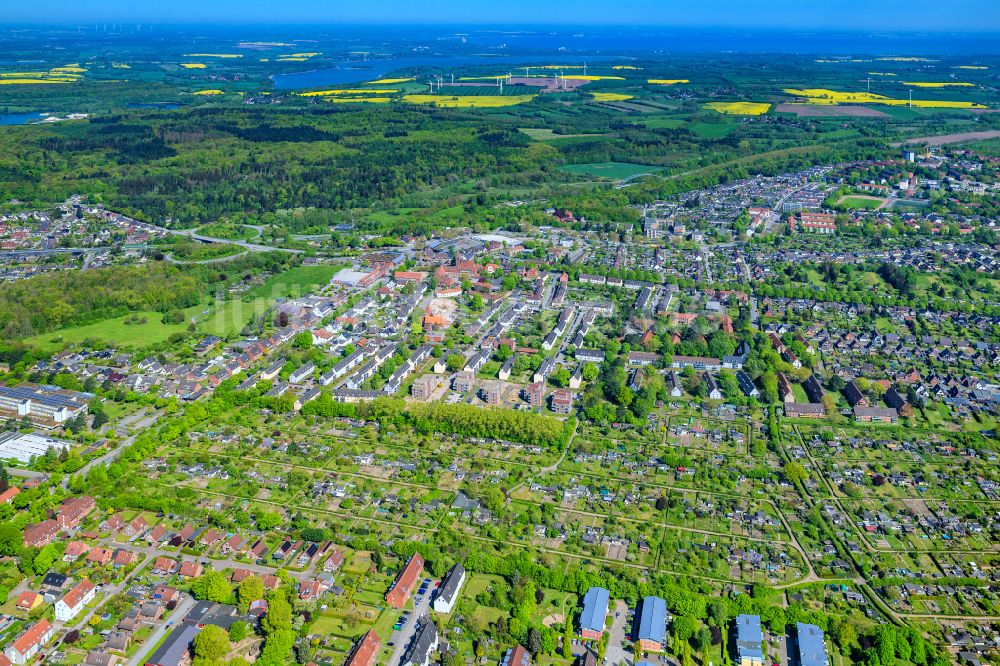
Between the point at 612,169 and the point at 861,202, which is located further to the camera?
the point at 612,169

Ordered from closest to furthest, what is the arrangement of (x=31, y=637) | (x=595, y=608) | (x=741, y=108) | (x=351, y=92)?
1. (x=31, y=637)
2. (x=595, y=608)
3. (x=741, y=108)
4. (x=351, y=92)

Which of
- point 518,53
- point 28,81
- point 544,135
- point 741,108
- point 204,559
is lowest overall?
point 204,559

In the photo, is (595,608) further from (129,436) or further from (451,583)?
(129,436)

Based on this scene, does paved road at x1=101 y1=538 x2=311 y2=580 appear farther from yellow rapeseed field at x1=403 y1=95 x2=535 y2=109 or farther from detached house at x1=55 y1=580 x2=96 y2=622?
yellow rapeseed field at x1=403 y1=95 x2=535 y2=109

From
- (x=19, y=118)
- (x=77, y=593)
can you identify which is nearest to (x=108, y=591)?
(x=77, y=593)

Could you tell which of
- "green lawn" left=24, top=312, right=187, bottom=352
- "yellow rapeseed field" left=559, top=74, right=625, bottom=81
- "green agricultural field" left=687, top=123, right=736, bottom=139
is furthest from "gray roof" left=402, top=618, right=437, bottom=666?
"yellow rapeseed field" left=559, top=74, right=625, bottom=81

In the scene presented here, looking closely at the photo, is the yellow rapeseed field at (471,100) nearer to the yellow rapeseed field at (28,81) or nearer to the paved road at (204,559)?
the yellow rapeseed field at (28,81)

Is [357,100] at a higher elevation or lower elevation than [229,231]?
higher
